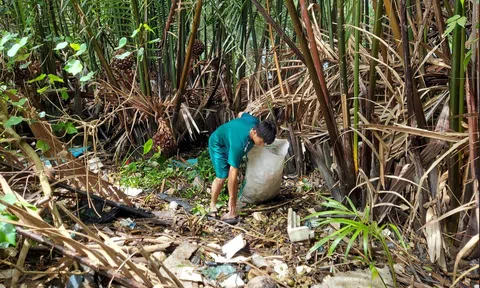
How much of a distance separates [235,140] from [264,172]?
0.86ft

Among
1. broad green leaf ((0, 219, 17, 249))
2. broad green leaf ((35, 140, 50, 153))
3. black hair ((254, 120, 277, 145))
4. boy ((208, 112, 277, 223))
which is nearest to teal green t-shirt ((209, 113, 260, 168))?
boy ((208, 112, 277, 223))

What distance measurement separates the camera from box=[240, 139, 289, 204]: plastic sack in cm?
227

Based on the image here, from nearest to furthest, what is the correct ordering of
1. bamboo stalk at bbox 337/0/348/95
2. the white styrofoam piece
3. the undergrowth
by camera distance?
1. bamboo stalk at bbox 337/0/348/95
2. the white styrofoam piece
3. the undergrowth

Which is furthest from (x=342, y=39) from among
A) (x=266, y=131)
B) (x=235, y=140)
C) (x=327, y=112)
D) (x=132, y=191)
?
(x=132, y=191)

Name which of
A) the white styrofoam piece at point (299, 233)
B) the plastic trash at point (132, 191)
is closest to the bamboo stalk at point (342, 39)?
the white styrofoam piece at point (299, 233)

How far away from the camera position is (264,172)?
227cm

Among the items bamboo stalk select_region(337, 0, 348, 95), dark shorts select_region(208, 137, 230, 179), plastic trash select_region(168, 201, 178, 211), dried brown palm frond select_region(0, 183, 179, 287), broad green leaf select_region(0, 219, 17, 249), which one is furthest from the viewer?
dark shorts select_region(208, 137, 230, 179)

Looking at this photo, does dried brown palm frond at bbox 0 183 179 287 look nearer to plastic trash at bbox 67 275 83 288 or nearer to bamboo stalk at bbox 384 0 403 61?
plastic trash at bbox 67 275 83 288

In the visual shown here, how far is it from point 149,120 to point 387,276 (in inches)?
74.3

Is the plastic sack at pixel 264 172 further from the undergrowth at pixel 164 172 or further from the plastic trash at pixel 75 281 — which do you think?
the plastic trash at pixel 75 281

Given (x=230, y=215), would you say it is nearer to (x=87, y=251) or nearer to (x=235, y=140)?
(x=235, y=140)

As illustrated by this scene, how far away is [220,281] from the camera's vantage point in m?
1.53

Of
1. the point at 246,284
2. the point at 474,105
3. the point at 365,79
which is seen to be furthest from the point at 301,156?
the point at 474,105

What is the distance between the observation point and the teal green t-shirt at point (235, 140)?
2174mm
